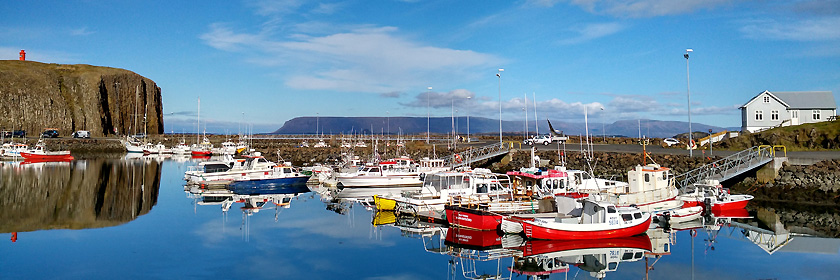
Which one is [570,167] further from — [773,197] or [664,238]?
[664,238]

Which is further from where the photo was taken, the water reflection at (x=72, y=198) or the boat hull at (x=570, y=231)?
the water reflection at (x=72, y=198)

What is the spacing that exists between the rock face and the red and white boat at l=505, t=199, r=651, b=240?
114636 mm

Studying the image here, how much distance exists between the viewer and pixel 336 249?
19469 millimetres

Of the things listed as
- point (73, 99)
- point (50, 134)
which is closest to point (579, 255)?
point (50, 134)

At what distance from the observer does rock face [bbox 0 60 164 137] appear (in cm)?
11694

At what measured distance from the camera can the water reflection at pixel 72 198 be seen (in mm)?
24375

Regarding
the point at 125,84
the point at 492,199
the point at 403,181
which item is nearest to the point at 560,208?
the point at 492,199

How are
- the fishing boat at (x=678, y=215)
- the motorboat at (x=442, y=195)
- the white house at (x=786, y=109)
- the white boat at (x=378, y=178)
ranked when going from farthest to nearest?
the white house at (x=786, y=109) → the white boat at (x=378, y=178) → the motorboat at (x=442, y=195) → the fishing boat at (x=678, y=215)

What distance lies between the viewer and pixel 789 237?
68.9ft

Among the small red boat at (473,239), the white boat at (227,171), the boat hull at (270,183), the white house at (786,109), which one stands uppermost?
the white house at (786,109)

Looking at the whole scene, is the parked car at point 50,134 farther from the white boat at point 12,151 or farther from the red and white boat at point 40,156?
the red and white boat at point 40,156

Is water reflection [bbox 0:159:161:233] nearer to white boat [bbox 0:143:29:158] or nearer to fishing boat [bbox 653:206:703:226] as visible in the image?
fishing boat [bbox 653:206:703:226]

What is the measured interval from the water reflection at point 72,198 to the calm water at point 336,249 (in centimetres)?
13

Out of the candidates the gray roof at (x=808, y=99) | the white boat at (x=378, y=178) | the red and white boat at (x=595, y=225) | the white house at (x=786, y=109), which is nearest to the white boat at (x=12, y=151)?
the white boat at (x=378, y=178)
